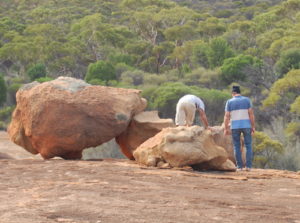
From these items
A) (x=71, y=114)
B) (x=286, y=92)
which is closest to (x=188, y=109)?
(x=71, y=114)

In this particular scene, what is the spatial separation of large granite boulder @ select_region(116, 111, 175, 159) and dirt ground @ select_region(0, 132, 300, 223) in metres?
1.86

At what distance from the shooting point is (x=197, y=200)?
5.21m

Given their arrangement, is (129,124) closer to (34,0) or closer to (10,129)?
(10,129)

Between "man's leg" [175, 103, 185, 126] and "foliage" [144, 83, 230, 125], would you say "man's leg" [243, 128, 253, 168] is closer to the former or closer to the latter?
"man's leg" [175, 103, 185, 126]

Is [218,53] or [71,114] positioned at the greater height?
[71,114]

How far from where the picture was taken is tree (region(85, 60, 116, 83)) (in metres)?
31.3

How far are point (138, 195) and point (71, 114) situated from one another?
12.7 feet

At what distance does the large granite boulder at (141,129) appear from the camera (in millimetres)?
9492

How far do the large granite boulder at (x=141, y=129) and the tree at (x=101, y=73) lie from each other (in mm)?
21625

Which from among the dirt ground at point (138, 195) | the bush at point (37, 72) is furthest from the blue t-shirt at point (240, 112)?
the bush at point (37, 72)

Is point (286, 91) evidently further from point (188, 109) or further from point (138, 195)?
point (138, 195)

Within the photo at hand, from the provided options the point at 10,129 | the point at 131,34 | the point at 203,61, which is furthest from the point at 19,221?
the point at 131,34

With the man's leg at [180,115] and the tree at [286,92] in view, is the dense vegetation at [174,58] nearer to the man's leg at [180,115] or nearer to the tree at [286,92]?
the tree at [286,92]

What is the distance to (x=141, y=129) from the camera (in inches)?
376
